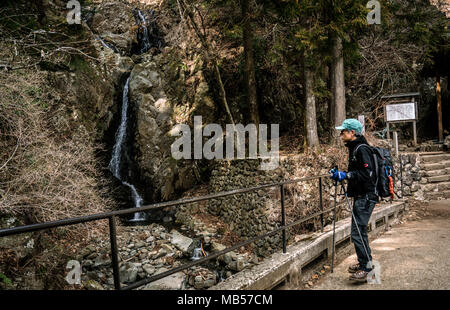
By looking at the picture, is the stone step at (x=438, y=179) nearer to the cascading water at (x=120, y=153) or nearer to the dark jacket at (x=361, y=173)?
the dark jacket at (x=361, y=173)

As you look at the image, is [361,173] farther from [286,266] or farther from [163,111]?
[163,111]

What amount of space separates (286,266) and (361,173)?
1454 millimetres

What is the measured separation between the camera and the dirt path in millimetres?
3412

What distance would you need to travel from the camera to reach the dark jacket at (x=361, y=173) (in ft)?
11.0

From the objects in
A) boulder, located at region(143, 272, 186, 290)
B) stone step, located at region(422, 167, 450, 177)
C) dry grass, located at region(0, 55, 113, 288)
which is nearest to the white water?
boulder, located at region(143, 272, 186, 290)

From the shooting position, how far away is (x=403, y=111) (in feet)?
40.8

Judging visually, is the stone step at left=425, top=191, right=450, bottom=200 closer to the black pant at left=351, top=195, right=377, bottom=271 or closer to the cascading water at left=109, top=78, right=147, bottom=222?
the black pant at left=351, top=195, right=377, bottom=271

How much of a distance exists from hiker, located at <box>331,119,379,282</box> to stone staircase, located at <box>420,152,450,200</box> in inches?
342

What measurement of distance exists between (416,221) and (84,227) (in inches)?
379

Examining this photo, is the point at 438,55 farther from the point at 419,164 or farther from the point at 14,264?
the point at 14,264

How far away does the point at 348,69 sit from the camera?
15023 millimetres

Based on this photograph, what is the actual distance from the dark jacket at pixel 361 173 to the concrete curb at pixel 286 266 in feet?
3.33

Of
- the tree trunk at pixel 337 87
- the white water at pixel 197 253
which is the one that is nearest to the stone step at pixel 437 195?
the tree trunk at pixel 337 87
